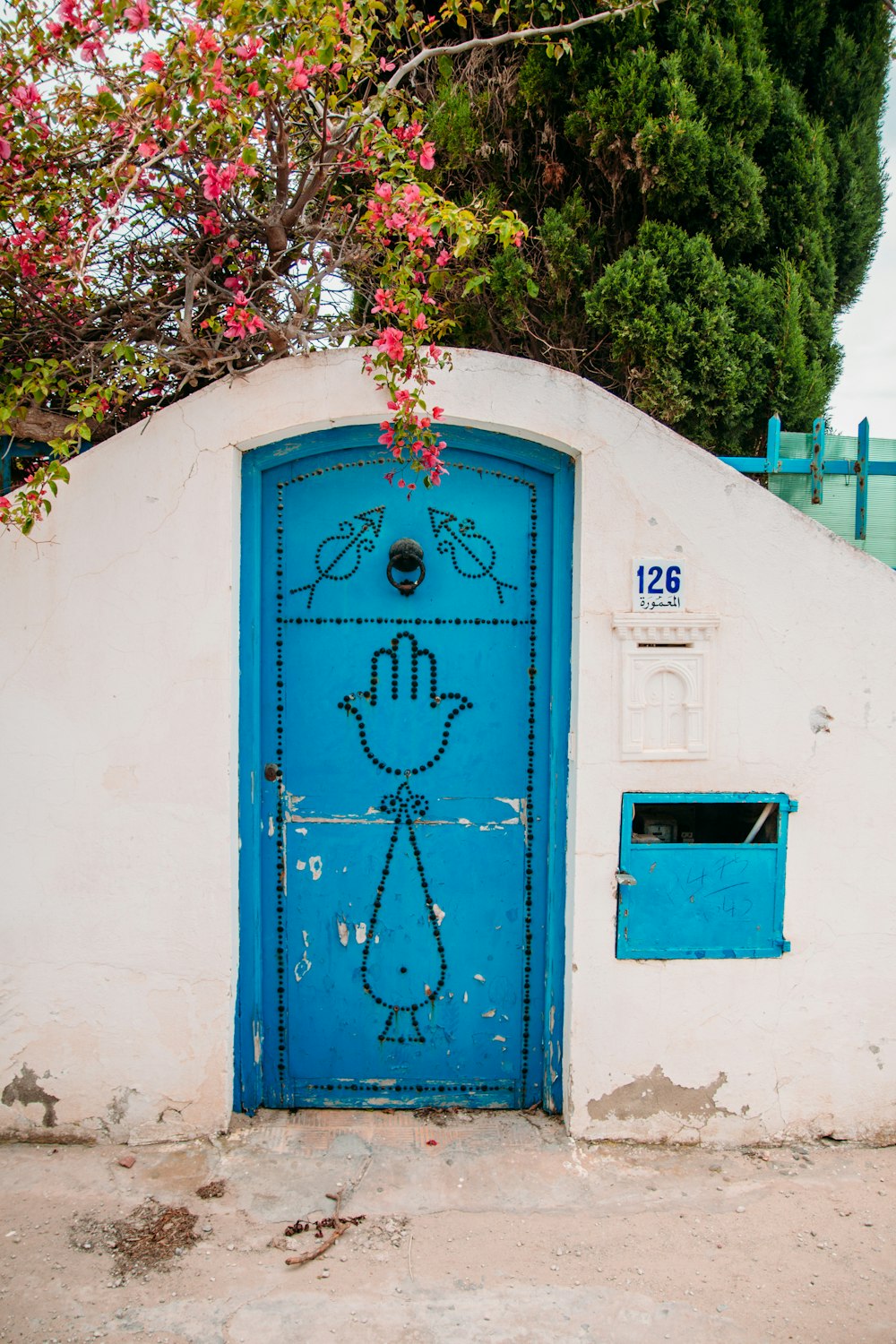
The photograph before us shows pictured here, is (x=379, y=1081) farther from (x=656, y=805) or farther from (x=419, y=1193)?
(x=656, y=805)

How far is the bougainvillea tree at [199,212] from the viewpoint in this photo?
8.80 feet

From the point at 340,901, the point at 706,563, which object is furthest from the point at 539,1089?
the point at 706,563

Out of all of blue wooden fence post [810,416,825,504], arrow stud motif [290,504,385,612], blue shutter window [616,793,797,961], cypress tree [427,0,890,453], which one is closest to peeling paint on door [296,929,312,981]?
blue shutter window [616,793,797,961]

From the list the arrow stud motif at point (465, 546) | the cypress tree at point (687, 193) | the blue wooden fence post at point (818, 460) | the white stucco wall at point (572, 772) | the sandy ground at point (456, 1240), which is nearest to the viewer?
the sandy ground at point (456, 1240)

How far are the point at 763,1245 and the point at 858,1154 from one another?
2.29ft

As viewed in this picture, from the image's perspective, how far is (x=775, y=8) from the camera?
452cm

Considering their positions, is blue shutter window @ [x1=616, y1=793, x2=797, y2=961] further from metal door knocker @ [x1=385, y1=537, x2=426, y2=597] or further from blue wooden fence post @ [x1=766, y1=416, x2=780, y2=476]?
blue wooden fence post @ [x1=766, y1=416, x2=780, y2=476]

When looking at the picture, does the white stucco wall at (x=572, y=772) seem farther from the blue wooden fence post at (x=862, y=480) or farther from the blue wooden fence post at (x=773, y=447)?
the blue wooden fence post at (x=862, y=480)

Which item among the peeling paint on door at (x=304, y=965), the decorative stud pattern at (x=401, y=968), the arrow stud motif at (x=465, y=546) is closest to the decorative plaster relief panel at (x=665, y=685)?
the arrow stud motif at (x=465, y=546)

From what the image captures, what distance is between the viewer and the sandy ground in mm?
2469

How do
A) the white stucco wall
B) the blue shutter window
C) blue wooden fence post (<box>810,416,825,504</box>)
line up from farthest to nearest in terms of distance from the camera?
blue wooden fence post (<box>810,416,825,504</box>)
the blue shutter window
the white stucco wall

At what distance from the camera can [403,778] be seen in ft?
11.2

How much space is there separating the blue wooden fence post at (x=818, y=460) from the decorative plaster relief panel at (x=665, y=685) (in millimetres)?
796

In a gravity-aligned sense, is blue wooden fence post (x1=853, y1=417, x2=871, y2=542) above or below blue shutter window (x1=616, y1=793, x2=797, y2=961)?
above
